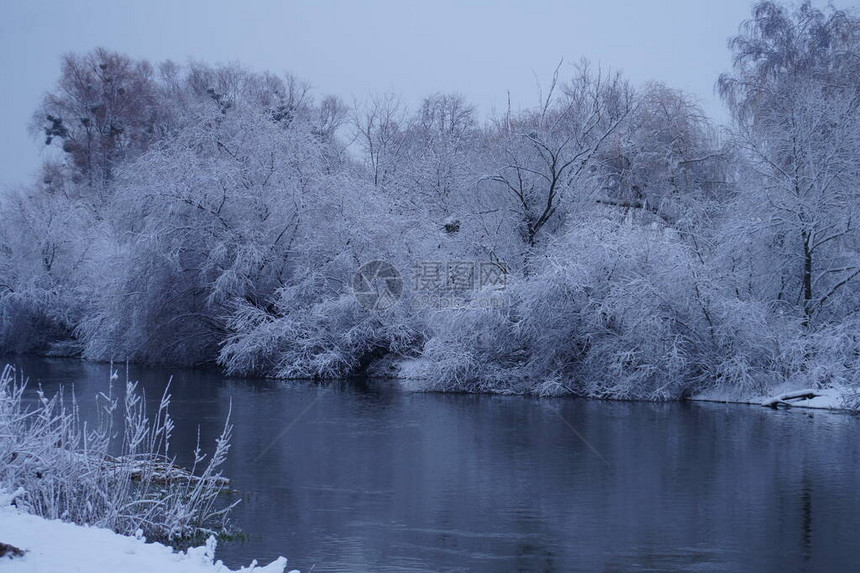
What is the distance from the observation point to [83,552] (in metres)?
5.98

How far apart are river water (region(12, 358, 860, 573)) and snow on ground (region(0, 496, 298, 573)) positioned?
1.27 m

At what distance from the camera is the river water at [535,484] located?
8.13 metres

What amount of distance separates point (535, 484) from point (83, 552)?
630 cm

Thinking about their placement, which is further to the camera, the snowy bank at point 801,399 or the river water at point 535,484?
the snowy bank at point 801,399

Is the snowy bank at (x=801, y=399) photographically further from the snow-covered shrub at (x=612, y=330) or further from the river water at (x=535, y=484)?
the river water at (x=535, y=484)

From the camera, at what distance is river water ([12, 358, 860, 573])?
8133mm

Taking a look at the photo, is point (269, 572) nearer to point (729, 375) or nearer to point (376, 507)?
point (376, 507)

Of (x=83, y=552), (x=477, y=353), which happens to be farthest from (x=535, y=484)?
(x=477, y=353)

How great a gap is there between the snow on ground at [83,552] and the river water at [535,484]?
1.27 metres

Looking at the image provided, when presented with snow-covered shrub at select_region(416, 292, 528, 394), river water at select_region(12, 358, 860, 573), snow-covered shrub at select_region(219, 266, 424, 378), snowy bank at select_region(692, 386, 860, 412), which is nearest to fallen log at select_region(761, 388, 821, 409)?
snowy bank at select_region(692, 386, 860, 412)

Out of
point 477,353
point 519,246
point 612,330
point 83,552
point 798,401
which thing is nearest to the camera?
point 83,552

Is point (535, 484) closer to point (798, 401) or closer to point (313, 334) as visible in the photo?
point (798, 401)

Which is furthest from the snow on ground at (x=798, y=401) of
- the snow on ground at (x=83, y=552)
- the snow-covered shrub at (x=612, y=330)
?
the snow on ground at (x=83, y=552)

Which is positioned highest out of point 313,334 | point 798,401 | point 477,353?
point 313,334
